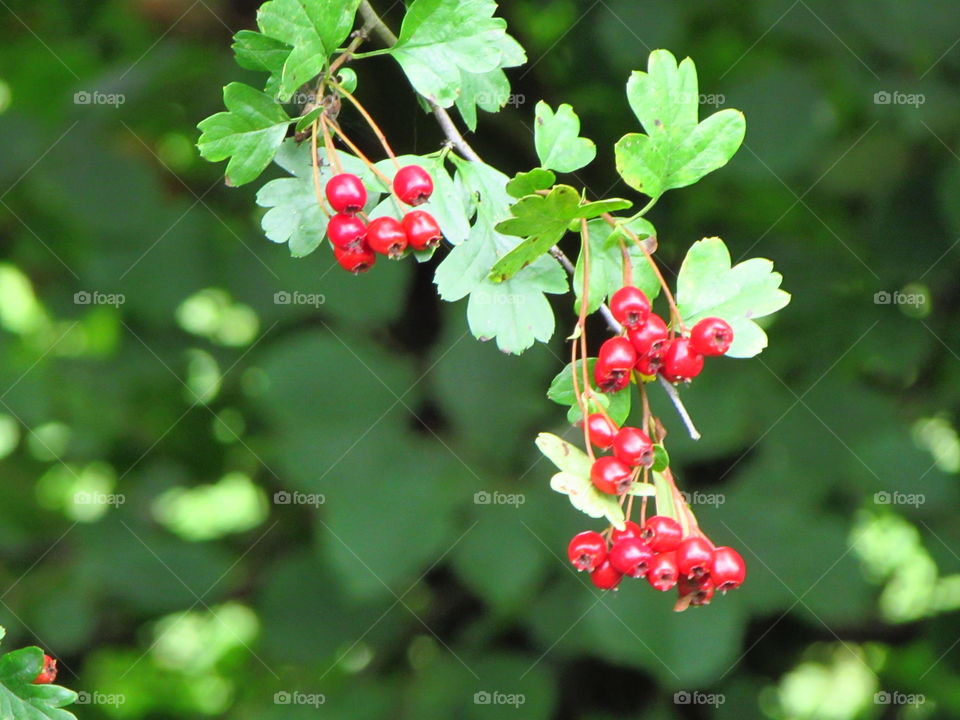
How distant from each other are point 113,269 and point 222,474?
48cm

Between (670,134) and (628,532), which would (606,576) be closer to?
(628,532)

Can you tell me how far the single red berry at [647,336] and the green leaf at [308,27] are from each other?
29cm

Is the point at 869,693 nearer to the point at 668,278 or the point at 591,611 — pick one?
the point at 591,611

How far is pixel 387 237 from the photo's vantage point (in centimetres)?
75

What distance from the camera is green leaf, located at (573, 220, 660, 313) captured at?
76cm

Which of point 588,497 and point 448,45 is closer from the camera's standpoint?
point 588,497

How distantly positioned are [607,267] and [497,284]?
87mm

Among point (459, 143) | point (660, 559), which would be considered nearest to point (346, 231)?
point (459, 143)

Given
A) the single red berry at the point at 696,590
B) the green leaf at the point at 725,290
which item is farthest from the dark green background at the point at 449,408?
the green leaf at the point at 725,290

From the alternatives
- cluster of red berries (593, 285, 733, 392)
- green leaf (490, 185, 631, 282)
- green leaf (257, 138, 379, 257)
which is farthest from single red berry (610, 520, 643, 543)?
green leaf (257, 138, 379, 257)

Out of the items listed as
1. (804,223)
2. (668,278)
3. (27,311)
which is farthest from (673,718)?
(27,311)

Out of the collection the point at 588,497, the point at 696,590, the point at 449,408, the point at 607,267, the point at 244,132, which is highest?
the point at 244,132

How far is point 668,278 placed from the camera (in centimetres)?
182

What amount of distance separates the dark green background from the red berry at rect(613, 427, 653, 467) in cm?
97
